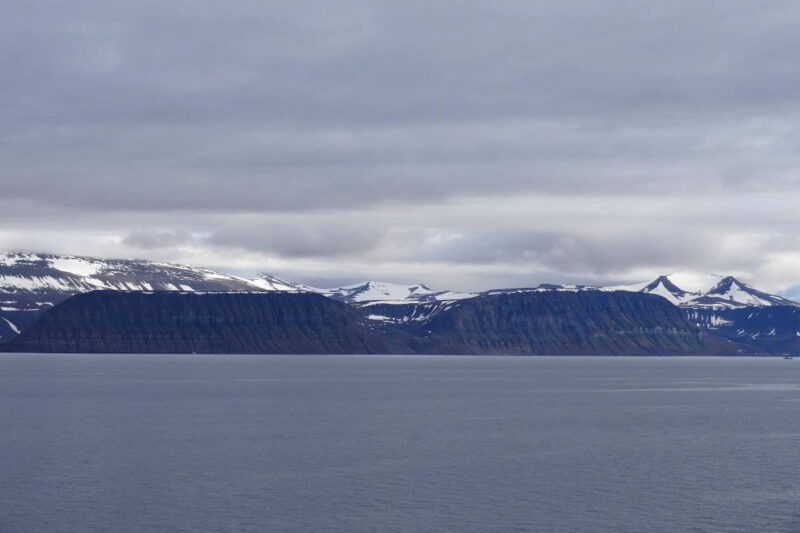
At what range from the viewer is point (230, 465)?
89.4 meters

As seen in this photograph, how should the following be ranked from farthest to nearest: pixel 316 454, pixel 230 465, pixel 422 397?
1. pixel 422 397
2. pixel 316 454
3. pixel 230 465

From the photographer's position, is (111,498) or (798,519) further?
Result: (111,498)

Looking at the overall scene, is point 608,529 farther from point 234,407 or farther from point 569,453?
point 234,407

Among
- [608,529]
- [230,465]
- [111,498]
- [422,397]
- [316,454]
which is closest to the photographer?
[608,529]

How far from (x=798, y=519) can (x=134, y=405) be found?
10567 centimetres

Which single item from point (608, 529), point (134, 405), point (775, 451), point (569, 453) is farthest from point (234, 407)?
point (608, 529)

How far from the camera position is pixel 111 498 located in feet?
244

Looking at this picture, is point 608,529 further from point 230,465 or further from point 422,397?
point 422,397

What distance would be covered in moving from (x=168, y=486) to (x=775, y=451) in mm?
53360

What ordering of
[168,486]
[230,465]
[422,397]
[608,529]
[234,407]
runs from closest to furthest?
[608,529] → [168,486] → [230,465] → [234,407] → [422,397]

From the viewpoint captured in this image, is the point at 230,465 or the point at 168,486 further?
the point at 230,465

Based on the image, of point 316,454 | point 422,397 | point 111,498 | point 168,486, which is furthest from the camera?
point 422,397

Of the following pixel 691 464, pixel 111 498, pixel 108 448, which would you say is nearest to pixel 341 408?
pixel 108 448

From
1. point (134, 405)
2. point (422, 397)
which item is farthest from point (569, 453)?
point (422, 397)
